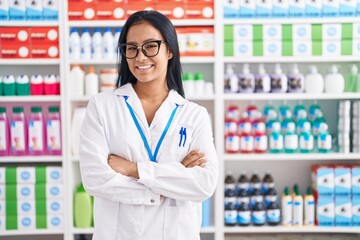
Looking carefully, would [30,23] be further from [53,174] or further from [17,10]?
[53,174]

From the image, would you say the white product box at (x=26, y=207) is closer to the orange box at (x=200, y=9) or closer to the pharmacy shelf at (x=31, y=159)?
the pharmacy shelf at (x=31, y=159)

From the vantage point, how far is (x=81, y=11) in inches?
150

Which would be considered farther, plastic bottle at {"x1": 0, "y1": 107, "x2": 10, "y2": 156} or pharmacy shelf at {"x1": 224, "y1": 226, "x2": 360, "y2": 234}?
pharmacy shelf at {"x1": 224, "y1": 226, "x2": 360, "y2": 234}

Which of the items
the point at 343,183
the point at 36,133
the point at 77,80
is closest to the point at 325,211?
the point at 343,183

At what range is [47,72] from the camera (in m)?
4.21

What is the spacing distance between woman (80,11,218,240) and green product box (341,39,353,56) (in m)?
2.32

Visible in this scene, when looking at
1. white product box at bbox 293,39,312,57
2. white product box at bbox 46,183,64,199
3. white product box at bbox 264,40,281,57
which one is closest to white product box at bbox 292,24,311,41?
Answer: white product box at bbox 293,39,312,57

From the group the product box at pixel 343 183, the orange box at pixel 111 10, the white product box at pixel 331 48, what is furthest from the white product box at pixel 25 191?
the white product box at pixel 331 48

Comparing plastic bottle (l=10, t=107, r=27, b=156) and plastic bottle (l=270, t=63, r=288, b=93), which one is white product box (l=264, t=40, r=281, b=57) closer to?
plastic bottle (l=270, t=63, r=288, b=93)

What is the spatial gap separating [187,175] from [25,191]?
2343mm

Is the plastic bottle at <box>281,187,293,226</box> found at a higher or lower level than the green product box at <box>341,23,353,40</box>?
lower

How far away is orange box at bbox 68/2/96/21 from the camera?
3.79m

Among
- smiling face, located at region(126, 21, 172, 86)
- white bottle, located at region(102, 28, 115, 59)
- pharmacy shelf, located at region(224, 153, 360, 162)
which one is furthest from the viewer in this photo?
pharmacy shelf, located at region(224, 153, 360, 162)

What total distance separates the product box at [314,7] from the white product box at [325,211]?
4.63ft
